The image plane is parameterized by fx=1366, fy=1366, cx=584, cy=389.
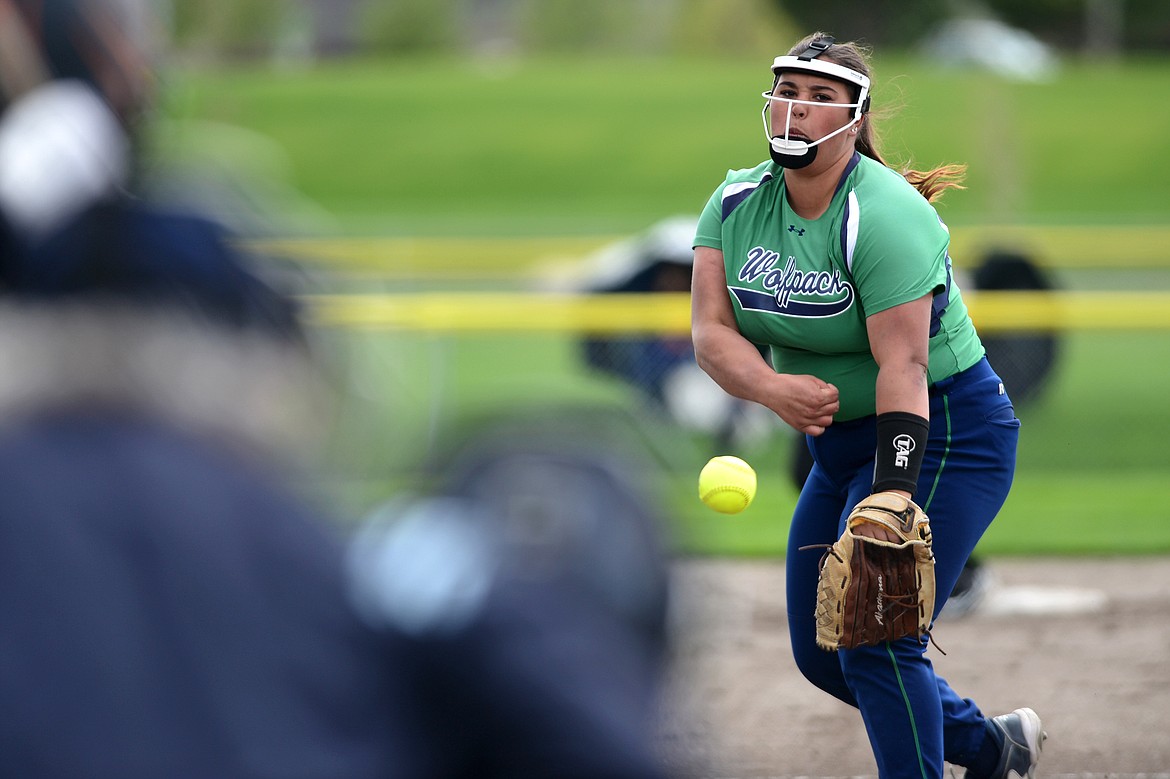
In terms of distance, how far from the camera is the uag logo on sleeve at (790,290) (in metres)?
3.35

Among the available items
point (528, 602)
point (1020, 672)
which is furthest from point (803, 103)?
point (1020, 672)

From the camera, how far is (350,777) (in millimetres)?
1054

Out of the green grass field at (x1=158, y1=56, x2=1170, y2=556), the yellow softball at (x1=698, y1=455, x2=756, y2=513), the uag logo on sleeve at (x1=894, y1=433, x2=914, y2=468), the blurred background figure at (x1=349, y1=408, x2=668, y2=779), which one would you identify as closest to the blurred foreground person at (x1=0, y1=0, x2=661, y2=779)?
the blurred background figure at (x1=349, y1=408, x2=668, y2=779)

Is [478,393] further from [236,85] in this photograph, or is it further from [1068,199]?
[236,85]

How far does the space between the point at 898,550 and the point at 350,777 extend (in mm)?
2377

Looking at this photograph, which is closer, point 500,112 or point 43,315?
point 43,315

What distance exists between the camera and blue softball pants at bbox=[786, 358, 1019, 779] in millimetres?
3332

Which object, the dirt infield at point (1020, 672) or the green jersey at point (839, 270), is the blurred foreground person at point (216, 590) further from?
the dirt infield at point (1020, 672)

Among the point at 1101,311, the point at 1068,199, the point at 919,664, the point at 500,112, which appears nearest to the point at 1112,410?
the point at 1101,311

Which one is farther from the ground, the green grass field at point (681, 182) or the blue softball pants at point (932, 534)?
the blue softball pants at point (932, 534)

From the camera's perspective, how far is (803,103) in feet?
11.1

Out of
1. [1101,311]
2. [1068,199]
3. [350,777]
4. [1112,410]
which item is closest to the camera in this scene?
[350,777]

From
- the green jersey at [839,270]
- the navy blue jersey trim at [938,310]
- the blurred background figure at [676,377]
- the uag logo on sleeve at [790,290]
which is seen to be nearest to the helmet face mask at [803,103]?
the green jersey at [839,270]

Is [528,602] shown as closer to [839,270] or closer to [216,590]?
[216,590]
